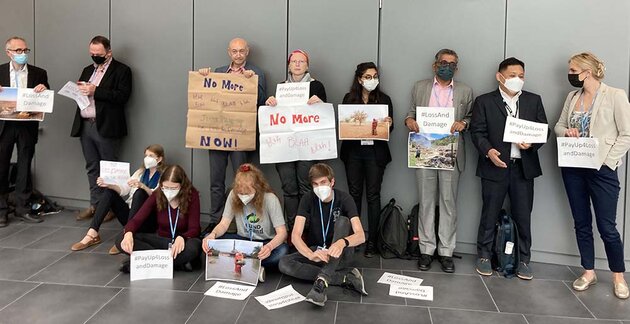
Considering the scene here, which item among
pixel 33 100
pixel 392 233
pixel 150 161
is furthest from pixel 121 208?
pixel 392 233

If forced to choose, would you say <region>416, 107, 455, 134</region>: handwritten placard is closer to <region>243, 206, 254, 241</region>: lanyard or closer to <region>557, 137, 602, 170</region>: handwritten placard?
<region>557, 137, 602, 170</region>: handwritten placard

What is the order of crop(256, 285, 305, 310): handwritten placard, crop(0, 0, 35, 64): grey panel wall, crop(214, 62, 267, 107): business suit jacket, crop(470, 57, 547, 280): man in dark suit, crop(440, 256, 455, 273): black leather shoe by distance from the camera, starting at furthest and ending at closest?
crop(0, 0, 35, 64): grey panel wall, crop(214, 62, 267, 107): business suit jacket, crop(440, 256, 455, 273): black leather shoe, crop(470, 57, 547, 280): man in dark suit, crop(256, 285, 305, 310): handwritten placard

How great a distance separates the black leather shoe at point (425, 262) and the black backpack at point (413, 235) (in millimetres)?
149

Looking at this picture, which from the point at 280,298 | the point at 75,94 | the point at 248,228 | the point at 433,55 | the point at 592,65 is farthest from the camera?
the point at 75,94

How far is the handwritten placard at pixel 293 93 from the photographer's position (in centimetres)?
442

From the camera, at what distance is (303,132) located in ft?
14.6

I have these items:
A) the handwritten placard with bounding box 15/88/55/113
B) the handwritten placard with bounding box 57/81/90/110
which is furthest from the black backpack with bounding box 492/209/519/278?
the handwritten placard with bounding box 15/88/55/113

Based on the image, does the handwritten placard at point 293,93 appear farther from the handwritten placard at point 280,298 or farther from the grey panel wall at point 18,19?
the grey panel wall at point 18,19

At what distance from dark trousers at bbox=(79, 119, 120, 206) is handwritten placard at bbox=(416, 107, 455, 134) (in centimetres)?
319

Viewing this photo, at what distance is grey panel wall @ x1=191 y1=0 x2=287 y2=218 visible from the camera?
5.03 m

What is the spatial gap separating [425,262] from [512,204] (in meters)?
0.85

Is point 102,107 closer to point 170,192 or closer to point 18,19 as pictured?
point 170,192

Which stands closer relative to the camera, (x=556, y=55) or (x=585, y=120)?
(x=585, y=120)

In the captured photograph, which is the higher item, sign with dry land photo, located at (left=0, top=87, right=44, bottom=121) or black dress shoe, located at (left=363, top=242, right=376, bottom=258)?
sign with dry land photo, located at (left=0, top=87, right=44, bottom=121)
